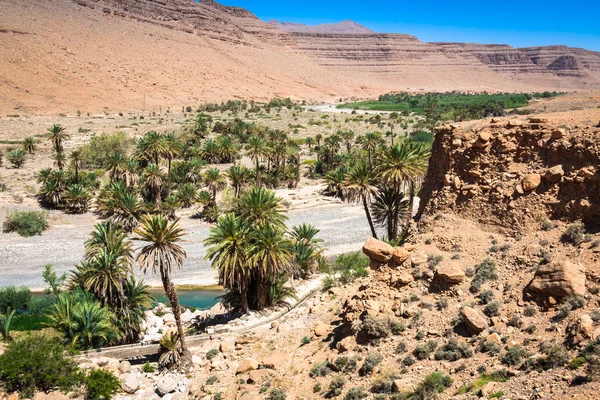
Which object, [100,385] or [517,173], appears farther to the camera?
[100,385]

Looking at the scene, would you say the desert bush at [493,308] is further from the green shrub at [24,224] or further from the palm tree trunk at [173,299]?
the green shrub at [24,224]

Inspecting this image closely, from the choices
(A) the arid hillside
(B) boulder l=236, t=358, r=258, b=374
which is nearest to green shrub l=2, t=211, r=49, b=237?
(B) boulder l=236, t=358, r=258, b=374

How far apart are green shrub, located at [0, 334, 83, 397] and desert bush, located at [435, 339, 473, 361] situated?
14.0m

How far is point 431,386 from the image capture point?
11.7 metres

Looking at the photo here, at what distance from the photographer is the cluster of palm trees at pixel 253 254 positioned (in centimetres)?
2370

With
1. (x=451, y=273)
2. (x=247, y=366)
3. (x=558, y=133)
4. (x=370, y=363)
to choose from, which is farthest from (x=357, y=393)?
(x=558, y=133)

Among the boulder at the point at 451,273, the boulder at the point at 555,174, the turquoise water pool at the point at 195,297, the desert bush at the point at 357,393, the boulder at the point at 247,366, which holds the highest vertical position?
the boulder at the point at 555,174

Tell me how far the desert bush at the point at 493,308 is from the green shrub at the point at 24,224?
39.3m

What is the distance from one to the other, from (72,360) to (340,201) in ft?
113

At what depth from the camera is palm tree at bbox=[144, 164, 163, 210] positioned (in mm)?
42594

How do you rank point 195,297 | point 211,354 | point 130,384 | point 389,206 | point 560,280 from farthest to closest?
point 195,297 → point 389,206 → point 211,354 → point 130,384 → point 560,280

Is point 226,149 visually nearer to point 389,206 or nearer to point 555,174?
point 389,206

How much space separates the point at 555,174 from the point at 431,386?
8055 mm

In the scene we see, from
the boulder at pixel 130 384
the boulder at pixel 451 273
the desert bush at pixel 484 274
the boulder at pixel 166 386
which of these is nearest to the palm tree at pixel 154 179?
the boulder at pixel 130 384
